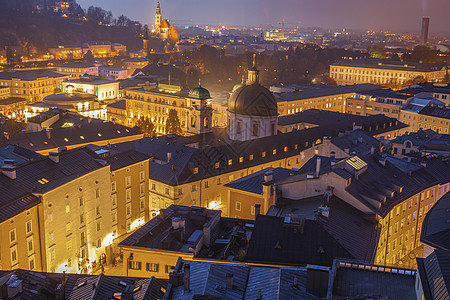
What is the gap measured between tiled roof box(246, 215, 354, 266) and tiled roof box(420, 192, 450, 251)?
328 cm

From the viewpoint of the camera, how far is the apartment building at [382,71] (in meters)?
117

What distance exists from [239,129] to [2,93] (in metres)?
61.5

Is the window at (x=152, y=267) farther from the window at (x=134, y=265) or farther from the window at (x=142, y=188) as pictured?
the window at (x=142, y=188)

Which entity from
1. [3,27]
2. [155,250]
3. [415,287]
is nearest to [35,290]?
[155,250]

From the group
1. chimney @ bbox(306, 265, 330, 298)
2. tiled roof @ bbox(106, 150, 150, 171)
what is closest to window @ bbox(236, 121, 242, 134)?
tiled roof @ bbox(106, 150, 150, 171)

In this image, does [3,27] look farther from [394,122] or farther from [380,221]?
[380,221]

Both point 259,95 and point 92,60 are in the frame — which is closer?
point 259,95

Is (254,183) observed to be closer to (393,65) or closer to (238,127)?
(238,127)

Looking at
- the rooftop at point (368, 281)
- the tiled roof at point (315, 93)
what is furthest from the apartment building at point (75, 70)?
the rooftop at point (368, 281)

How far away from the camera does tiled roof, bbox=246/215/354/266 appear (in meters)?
22.2

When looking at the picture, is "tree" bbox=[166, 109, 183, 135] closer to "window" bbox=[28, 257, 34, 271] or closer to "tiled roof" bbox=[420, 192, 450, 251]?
"window" bbox=[28, 257, 34, 271]

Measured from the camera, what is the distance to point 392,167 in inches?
1299

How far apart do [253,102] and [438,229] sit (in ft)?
101

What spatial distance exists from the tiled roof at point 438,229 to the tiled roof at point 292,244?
3278 mm
